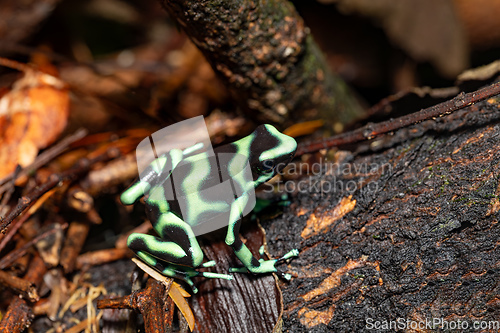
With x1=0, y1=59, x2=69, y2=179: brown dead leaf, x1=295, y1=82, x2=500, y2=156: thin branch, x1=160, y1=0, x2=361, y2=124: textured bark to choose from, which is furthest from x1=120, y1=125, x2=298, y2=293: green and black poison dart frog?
x1=0, y1=59, x2=69, y2=179: brown dead leaf

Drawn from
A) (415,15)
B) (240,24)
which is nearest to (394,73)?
(415,15)

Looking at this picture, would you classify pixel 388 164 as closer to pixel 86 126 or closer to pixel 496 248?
pixel 496 248

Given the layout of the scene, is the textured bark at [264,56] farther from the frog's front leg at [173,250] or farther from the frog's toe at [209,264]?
the frog's toe at [209,264]

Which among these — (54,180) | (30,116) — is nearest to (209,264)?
(54,180)

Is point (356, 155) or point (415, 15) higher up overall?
point (415, 15)

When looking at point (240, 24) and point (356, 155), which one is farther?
point (356, 155)

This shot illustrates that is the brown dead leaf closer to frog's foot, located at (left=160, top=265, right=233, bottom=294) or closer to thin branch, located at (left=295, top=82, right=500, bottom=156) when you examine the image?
frog's foot, located at (left=160, top=265, right=233, bottom=294)
